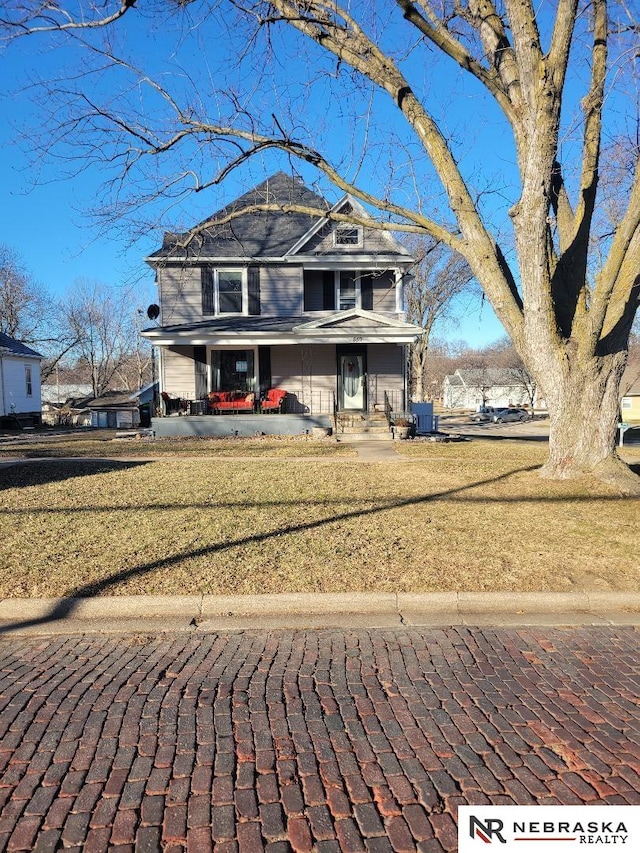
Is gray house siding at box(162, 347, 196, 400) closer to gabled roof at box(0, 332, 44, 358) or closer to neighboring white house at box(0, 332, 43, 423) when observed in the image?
neighboring white house at box(0, 332, 43, 423)

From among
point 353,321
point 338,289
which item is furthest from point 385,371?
point 338,289

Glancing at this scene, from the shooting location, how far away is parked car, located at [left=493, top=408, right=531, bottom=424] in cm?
5201

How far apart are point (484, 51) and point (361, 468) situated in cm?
737

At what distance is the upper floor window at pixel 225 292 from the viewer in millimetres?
19359

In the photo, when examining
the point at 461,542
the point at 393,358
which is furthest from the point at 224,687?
the point at 393,358

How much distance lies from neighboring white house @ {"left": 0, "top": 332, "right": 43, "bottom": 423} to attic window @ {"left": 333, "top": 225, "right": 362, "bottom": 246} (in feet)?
61.0

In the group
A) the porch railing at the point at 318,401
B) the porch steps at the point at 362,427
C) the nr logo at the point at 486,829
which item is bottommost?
the nr logo at the point at 486,829

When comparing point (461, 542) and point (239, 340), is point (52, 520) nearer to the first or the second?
point (461, 542)

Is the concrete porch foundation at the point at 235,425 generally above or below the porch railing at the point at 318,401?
below

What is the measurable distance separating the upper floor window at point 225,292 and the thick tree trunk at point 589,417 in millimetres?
13558

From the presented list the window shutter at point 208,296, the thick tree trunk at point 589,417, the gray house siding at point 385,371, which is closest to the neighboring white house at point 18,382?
the window shutter at point 208,296

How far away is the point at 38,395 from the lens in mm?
32281

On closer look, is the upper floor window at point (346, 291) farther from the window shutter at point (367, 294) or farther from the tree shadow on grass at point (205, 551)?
the tree shadow on grass at point (205, 551)

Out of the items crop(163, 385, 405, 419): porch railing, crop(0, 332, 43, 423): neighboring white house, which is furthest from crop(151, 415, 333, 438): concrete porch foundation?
crop(0, 332, 43, 423): neighboring white house
